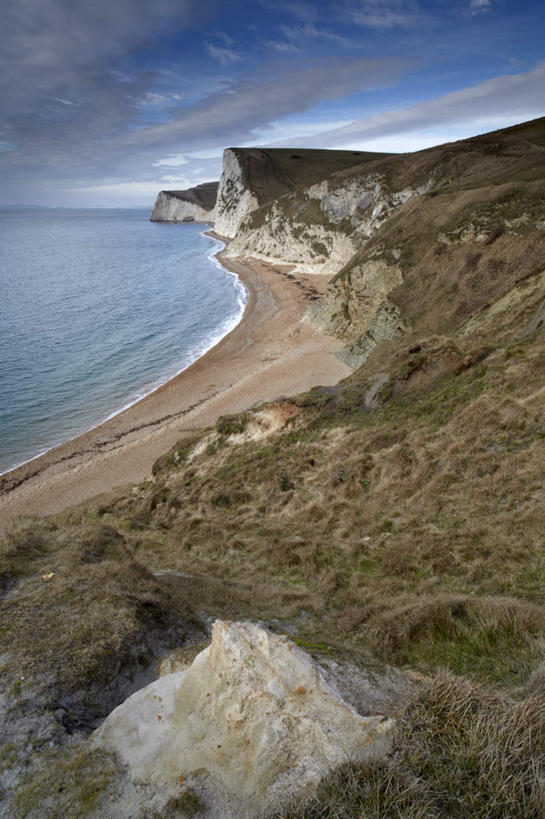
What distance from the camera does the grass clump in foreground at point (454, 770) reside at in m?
2.76

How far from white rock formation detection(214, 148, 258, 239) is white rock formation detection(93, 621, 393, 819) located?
12663 centimetres

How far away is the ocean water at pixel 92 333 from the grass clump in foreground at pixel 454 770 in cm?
2959

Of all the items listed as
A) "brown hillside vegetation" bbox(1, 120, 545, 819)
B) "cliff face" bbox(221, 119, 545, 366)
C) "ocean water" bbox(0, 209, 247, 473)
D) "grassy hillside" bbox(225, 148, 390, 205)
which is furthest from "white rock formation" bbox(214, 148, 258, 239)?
"brown hillside vegetation" bbox(1, 120, 545, 819)

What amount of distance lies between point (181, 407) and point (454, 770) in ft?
105

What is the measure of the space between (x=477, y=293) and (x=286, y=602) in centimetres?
2544

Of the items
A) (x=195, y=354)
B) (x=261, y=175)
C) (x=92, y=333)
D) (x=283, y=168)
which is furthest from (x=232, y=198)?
(x=195, y=354)

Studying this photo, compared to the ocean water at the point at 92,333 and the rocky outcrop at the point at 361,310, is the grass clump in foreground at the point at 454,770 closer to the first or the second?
the rocky outcrop at the point at 361,310

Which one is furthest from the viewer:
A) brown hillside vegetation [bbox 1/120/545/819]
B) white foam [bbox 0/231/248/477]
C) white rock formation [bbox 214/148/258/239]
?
white rock formation [bbox 214/148/258/239]

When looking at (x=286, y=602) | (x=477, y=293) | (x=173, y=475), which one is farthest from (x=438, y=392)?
(x=477, y=293)

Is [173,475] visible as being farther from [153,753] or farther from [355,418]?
[153,753]

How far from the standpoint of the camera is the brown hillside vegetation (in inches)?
127

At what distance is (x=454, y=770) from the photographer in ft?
9.78

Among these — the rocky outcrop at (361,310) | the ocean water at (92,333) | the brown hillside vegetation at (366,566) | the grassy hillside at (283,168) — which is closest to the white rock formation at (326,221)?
the ocean water at (92,333)

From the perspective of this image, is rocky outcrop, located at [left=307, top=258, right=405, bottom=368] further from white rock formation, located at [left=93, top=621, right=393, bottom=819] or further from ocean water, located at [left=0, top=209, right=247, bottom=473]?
white rock formation, located at [left=93, top=621, right=393, bottom=819]
